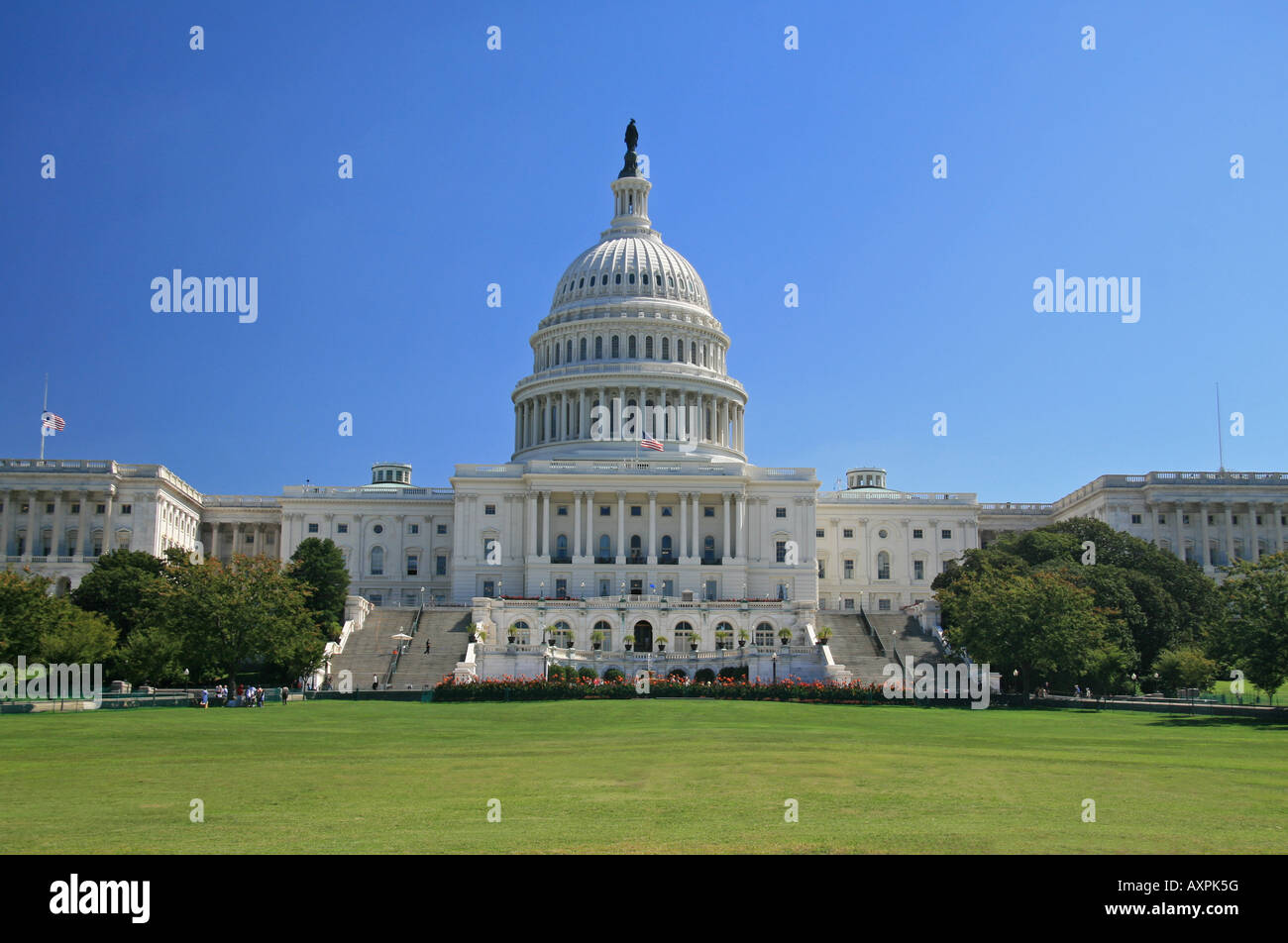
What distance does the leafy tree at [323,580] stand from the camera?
93438 mm

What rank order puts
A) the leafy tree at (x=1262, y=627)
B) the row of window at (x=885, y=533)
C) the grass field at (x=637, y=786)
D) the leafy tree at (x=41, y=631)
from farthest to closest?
1. the row of window at (x=885, y=533)
2. the leafy tree at (x=41, y=631)
3. the leafy tree at (x=1262, y=627)
4. the grass field at (x=637, y=786)

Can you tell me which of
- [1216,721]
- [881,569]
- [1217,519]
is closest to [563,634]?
[881,569]

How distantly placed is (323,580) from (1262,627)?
65599mm

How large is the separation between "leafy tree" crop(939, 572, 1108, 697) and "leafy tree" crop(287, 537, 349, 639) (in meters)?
46.3

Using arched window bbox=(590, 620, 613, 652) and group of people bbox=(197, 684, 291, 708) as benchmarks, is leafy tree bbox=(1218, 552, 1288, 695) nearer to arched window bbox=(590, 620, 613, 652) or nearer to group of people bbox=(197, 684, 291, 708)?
group of people bbox=(197, 684, 291, 708)

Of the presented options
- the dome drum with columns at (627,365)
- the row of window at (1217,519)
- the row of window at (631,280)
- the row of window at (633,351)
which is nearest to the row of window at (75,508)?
the dome drum with columns at (627,365)

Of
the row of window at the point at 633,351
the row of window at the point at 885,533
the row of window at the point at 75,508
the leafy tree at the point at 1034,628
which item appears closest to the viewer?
the leafy tree at the point at 1034,628

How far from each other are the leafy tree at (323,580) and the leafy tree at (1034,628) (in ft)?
152

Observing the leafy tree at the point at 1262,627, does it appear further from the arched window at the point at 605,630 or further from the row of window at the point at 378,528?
the row of window at the point at 378,528

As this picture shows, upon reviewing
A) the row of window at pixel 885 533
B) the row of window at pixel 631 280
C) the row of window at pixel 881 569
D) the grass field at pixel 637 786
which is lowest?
the grass field at pixel 637 786

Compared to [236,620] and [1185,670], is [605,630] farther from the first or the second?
[1185,670]
